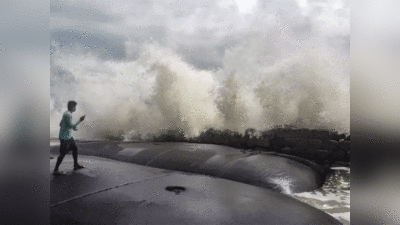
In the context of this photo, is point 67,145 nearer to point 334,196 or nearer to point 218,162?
point 218,162

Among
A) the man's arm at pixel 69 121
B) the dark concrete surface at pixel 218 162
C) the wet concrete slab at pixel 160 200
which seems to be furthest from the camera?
the man's arm at pixel 69 121

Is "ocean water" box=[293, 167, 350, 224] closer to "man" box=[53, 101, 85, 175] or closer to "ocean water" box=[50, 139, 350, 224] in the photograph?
"ocean water" box=[50, 139, 350, 224]

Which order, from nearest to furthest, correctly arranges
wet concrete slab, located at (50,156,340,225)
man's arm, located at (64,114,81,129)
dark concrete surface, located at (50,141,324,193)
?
wet concrete slab, located at (50,156,340,225) < dark concrete surface, located at (50,141,324,193) < man's arm, located at (64,114,81,129)

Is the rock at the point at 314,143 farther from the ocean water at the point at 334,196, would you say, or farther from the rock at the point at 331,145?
the ocean water at the point at 334,196

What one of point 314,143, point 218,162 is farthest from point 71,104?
point 314,143

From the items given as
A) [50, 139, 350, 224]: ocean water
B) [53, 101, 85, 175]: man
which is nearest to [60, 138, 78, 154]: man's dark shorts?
[53, 101, 85, 175]: man

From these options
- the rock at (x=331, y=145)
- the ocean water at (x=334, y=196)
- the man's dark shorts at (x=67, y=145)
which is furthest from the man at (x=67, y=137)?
the rock at (x=331, y=145)
